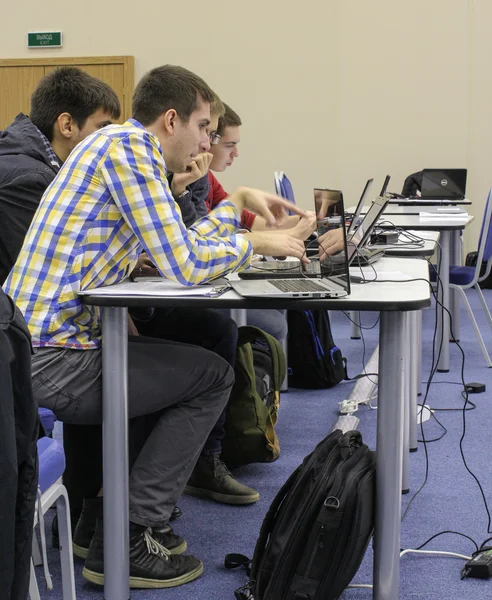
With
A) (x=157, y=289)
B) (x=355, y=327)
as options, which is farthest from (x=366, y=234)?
(x=355, y=327)

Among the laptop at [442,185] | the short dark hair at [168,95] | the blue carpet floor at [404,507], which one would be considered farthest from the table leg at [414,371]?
the laptop at [442,185]

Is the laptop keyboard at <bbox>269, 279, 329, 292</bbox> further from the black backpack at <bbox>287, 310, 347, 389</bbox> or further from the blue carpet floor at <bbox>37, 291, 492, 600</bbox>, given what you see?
the black backpack at <bbox>287, 310, 347, 389</bbox>

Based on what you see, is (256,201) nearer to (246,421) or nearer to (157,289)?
(157,289)

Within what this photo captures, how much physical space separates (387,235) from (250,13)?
478cm

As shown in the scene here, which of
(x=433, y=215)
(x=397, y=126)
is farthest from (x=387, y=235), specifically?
(x=397, y=126)

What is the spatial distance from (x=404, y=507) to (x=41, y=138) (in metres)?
1.44

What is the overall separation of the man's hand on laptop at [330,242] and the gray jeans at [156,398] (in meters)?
0.37

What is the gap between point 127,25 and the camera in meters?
7.38

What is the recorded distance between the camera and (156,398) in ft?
6.05

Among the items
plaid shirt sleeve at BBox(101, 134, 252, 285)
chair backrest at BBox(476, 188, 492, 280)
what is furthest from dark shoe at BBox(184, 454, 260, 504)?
chair backrest at BBox(476, 188, 492, 280)

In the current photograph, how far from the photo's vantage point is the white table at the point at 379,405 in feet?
5.46

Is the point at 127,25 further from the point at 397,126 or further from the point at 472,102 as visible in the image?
the point at 472,102

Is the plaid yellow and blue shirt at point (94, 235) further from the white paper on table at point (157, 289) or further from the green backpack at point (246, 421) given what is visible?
the green backpack at point (246, 421)

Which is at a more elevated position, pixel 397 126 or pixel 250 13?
pixel 250 13
